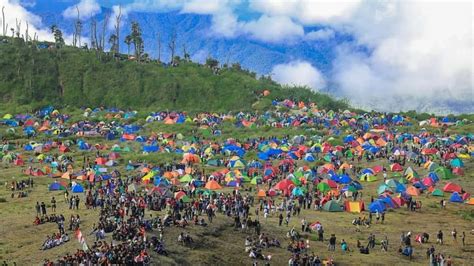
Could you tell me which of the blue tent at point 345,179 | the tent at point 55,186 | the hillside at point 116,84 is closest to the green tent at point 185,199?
the tent at point 55,186

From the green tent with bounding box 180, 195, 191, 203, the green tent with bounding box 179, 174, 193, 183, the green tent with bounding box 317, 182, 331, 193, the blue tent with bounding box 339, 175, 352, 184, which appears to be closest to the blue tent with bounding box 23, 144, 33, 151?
the green tent with bounding box 179, 174, 193, 183

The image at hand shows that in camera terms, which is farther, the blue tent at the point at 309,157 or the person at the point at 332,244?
the blue tent at the point at 309,157

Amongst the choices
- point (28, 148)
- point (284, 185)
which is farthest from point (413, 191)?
point (28, 148)

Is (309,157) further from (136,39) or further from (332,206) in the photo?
(136,39)

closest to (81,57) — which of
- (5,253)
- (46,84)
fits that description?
(46,84)

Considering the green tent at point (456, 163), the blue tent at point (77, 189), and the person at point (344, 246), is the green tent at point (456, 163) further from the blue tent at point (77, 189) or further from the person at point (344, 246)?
the blue tent at point (77, 189)

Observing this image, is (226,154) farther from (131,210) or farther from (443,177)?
(131,210)
